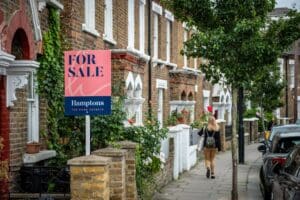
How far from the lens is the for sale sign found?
28.6ft

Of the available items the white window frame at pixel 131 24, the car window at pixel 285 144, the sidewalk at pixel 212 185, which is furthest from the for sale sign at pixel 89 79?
the white window frame at pixel 131 24

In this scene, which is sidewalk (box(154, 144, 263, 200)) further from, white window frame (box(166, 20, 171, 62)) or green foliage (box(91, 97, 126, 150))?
white window frame (box(166, 20, 171, 62))

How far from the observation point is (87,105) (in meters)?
8.77

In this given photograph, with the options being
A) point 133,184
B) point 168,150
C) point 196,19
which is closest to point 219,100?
point 168,150

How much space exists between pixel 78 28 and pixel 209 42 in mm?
2702

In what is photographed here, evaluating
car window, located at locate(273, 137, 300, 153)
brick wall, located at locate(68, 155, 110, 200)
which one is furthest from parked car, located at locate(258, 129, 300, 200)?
brick wall, located at locate(68, 155, 110, 200)

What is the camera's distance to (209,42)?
12.5 m

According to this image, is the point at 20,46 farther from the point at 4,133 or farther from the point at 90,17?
the point at 90,17

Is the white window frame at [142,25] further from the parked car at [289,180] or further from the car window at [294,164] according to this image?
the car window at [294,164]

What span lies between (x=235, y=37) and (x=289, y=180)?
491 cm

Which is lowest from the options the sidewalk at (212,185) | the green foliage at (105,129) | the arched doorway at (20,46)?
the sidewalk at (212,185)

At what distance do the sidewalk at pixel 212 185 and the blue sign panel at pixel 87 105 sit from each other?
4.38 m

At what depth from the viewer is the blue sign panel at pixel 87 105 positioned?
875cm

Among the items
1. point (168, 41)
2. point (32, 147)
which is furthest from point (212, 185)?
point (168, 41)
